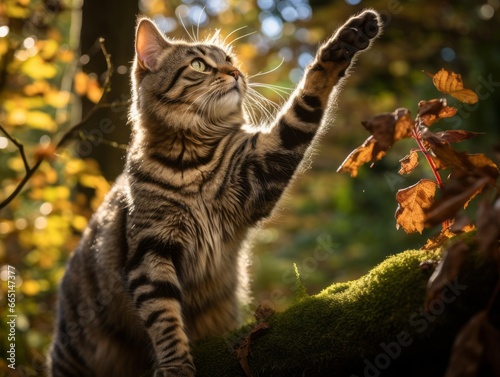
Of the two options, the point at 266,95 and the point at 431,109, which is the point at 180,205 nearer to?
the point at 431,109

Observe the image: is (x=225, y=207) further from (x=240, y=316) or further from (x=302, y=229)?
(x=302, y=229)

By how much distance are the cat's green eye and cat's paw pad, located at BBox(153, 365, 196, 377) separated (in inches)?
56.2


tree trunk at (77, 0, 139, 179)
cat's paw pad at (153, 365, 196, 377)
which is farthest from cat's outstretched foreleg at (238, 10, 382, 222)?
tree trunk at (77, 0, 139, 179)

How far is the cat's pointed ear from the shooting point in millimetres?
2695

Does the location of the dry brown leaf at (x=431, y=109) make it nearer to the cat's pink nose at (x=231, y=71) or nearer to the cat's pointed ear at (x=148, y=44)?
the cat's pink nose at (x=231, y=71)

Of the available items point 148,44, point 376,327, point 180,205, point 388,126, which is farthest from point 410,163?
point 148,44

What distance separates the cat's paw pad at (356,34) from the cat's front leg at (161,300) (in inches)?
42.4

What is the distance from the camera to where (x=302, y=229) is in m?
8.65

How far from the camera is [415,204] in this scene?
1778 millimetres

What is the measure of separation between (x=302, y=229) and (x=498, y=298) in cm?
736

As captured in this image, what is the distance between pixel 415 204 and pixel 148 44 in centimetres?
165

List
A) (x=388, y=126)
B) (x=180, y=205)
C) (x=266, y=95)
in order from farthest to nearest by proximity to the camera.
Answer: (x=266, y=95) < (x=180, y=205) < (x=388, y=126)

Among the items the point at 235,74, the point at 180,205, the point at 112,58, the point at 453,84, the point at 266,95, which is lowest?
the point at 453,84

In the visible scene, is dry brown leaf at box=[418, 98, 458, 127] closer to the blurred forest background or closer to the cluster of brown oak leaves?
the cluster of brown oak leaves
